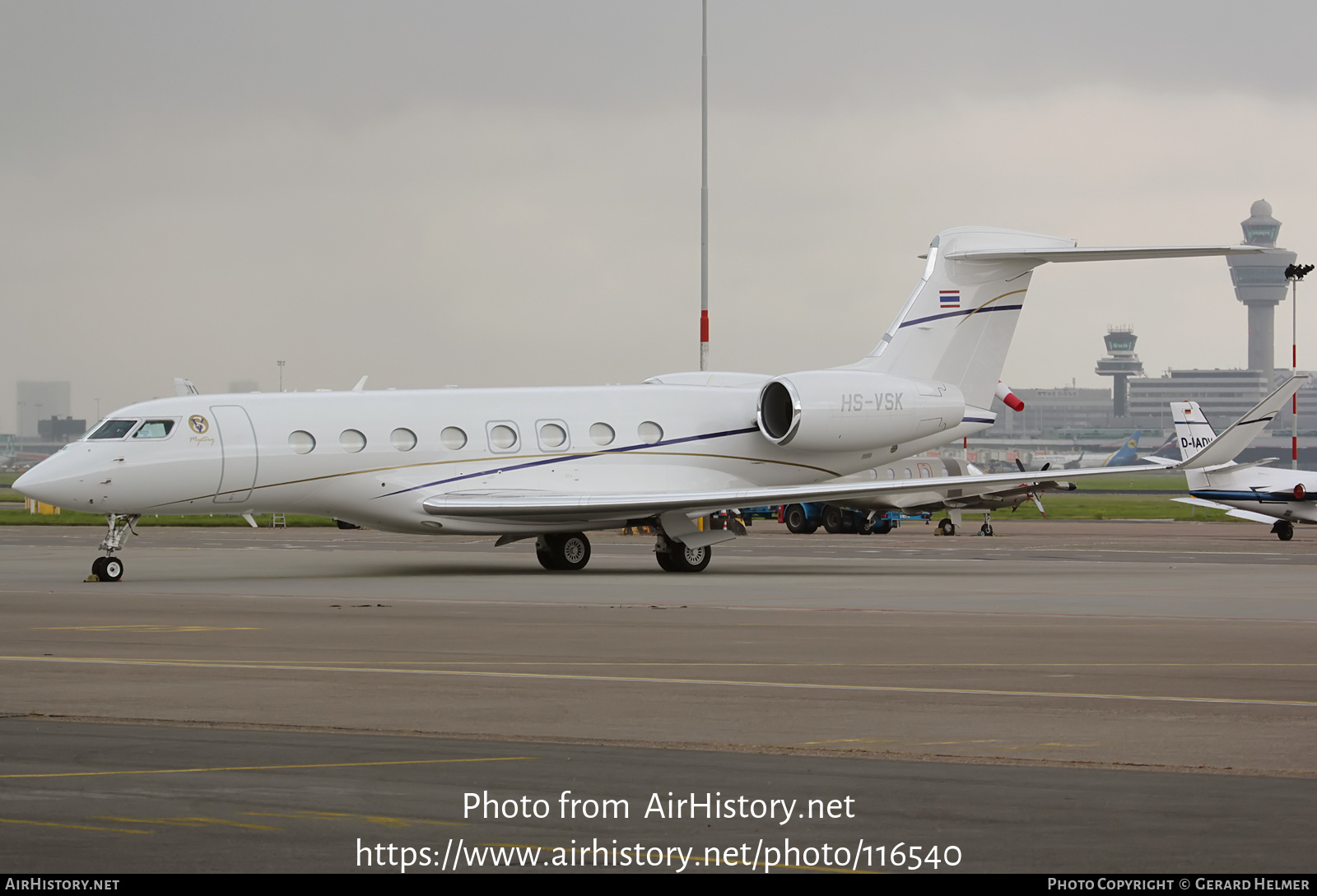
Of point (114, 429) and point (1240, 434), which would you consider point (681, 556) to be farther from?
point (1240, 434)

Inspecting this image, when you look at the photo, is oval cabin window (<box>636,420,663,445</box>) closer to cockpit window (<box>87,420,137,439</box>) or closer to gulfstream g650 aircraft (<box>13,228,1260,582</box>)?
gulfstream g650 aircraft (<box>13,228,1260,582</box>)

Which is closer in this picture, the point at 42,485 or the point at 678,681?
the point at 678,681

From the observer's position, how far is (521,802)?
7.48 m

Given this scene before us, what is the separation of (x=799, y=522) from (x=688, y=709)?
147 ft

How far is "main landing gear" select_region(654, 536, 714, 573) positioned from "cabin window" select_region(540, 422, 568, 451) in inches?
104

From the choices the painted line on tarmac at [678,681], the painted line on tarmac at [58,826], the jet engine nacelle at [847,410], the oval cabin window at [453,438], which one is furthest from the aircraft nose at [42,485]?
the painted line on tarmac at [58,826]

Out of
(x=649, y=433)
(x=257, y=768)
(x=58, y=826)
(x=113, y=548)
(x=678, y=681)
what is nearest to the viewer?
(x=58, y=826)

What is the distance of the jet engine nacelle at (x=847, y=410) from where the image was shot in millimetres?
30734

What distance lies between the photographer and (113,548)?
26.2 metres

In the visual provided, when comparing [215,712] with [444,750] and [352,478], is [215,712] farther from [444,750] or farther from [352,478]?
[352,478]

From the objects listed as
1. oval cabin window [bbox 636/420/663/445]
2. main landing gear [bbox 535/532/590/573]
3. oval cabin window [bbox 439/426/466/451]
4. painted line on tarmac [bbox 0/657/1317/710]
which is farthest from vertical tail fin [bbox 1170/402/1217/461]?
A: painted line on tarmac [bbox 0/657/1317/710]

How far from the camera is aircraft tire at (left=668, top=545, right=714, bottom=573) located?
98.0ft

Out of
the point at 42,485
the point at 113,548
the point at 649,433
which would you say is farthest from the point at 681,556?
the point at 42,485

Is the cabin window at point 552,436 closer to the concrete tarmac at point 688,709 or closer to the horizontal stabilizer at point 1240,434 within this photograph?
the concrete tarmac at point 688,709
